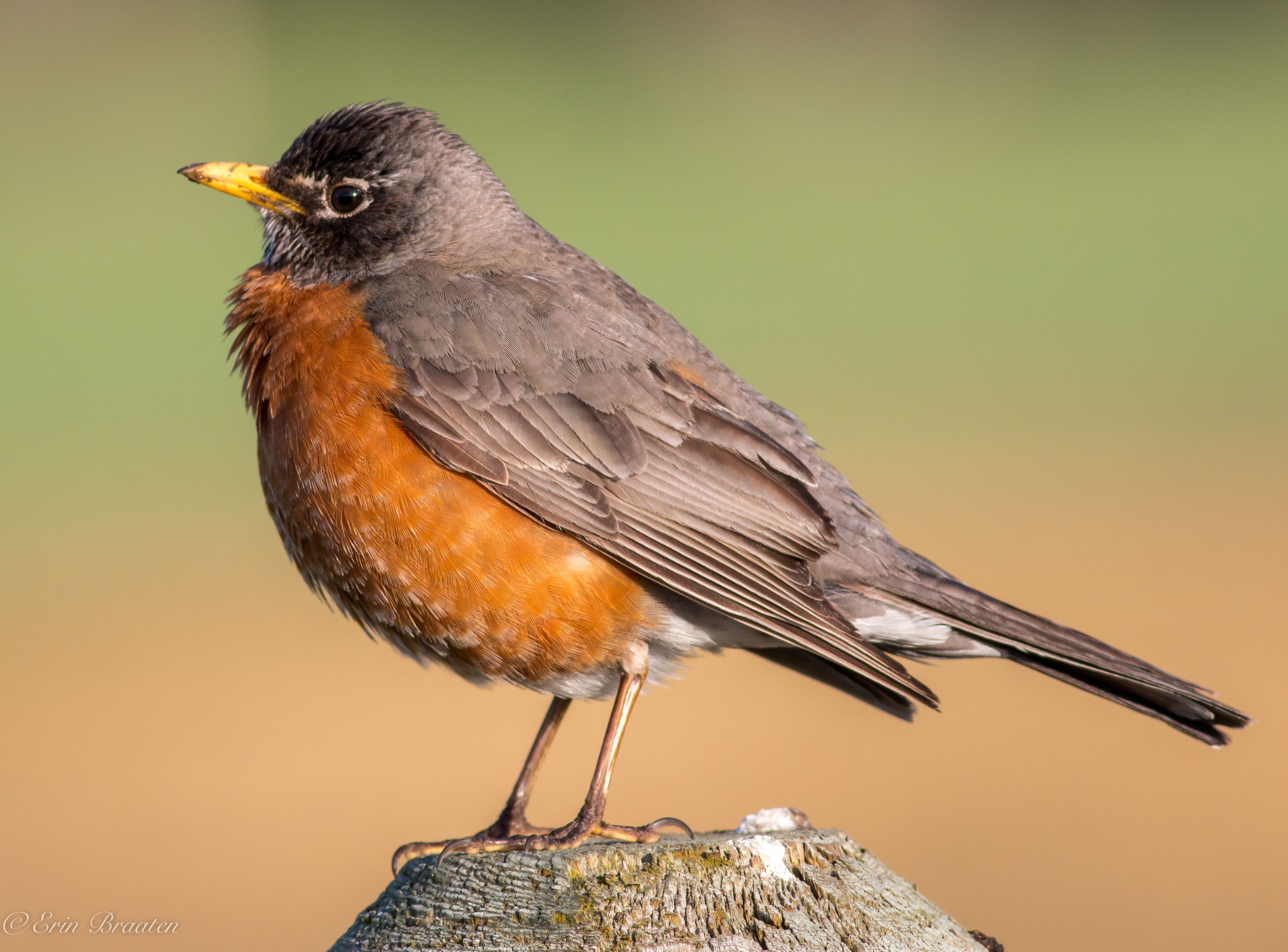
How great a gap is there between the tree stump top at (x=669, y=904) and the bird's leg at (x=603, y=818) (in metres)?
0.52

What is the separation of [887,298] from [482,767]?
903 centimetres

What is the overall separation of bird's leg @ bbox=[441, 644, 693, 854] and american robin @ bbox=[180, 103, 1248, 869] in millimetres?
11

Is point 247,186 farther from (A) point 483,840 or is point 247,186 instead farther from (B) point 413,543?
(A) point 483,840

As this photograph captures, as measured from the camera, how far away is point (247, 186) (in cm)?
434

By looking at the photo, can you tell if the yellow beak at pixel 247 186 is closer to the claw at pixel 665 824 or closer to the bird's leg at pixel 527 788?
the bird's leg at pixel 527 788

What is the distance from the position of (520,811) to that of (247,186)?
212cm

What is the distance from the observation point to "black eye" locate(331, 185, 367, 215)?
432cm

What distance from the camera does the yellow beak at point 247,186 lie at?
14.2 ft

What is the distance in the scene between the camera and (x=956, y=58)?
18.7m

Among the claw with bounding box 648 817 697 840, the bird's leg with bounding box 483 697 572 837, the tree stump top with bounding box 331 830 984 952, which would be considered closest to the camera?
the tree stump top with bounding box 331 830 984 952
